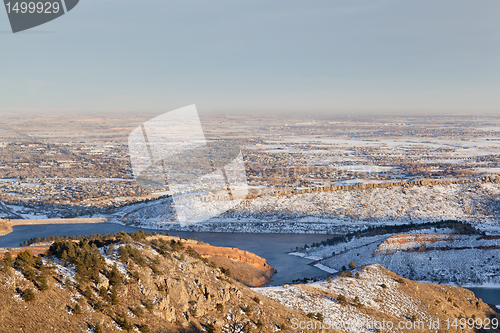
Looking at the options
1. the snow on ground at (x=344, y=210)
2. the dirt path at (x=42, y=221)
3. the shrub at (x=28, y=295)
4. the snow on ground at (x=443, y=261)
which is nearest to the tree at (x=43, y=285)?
the shrub at (x=28, y=295)

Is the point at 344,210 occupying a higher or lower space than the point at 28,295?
lower

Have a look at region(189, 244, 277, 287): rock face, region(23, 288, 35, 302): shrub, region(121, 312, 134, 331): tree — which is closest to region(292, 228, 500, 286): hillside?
region(189, 244, 277, 287): rock face

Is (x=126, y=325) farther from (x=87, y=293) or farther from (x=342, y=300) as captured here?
(x=342, y=300)

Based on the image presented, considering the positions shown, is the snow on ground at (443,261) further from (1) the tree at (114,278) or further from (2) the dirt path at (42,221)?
(2) the dirt path at (42,221)

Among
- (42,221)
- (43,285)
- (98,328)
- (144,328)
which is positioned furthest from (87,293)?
(42,221)

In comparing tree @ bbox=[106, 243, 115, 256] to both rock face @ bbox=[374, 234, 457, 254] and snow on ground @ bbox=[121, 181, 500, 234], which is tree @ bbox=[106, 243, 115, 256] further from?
snow on ground @ bbox=[121, 181, 500, 234]
